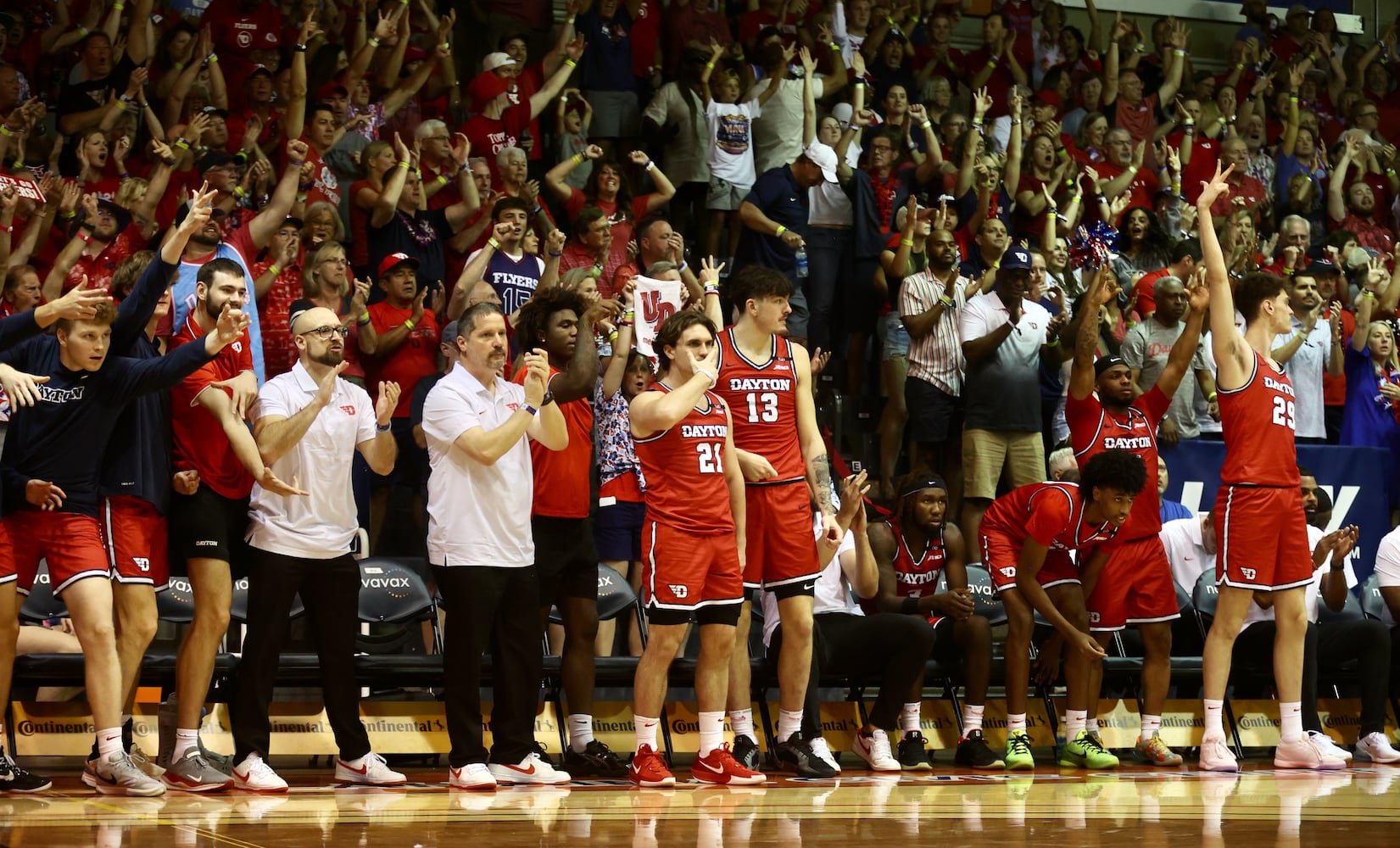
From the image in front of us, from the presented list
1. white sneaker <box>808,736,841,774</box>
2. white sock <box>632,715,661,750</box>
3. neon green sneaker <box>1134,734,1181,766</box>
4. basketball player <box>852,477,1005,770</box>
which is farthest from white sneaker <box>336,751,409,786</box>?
neon green sneaker <box>1134,734,1181,766</box>

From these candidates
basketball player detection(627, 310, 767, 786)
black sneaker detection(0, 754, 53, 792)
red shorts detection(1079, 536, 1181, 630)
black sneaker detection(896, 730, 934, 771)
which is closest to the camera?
black sneaker detection(0, 754, 53, 792)

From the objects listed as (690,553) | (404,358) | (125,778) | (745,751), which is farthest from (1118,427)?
(125,778)

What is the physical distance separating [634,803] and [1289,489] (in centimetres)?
430

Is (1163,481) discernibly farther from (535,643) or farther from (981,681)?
(535,643)

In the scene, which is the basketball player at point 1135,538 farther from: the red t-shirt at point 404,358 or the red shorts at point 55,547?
the red shorts at point 55,547

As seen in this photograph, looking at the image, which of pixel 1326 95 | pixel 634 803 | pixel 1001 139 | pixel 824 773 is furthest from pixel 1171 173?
pixel 634 803

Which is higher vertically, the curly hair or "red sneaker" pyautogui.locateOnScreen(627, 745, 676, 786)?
the curly hair

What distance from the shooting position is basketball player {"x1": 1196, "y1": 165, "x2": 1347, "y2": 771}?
8.32m

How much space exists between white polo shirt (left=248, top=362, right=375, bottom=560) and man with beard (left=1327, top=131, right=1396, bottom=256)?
11.5 metres

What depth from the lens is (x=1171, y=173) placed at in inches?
565

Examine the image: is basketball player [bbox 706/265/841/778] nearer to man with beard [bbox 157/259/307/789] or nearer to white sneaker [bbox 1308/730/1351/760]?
man with beard [bbox 157/259/307/789]

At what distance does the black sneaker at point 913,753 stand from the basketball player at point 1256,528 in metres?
1.49

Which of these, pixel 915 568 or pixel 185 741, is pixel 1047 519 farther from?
pixel 185 741

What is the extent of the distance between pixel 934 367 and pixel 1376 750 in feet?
12.7
